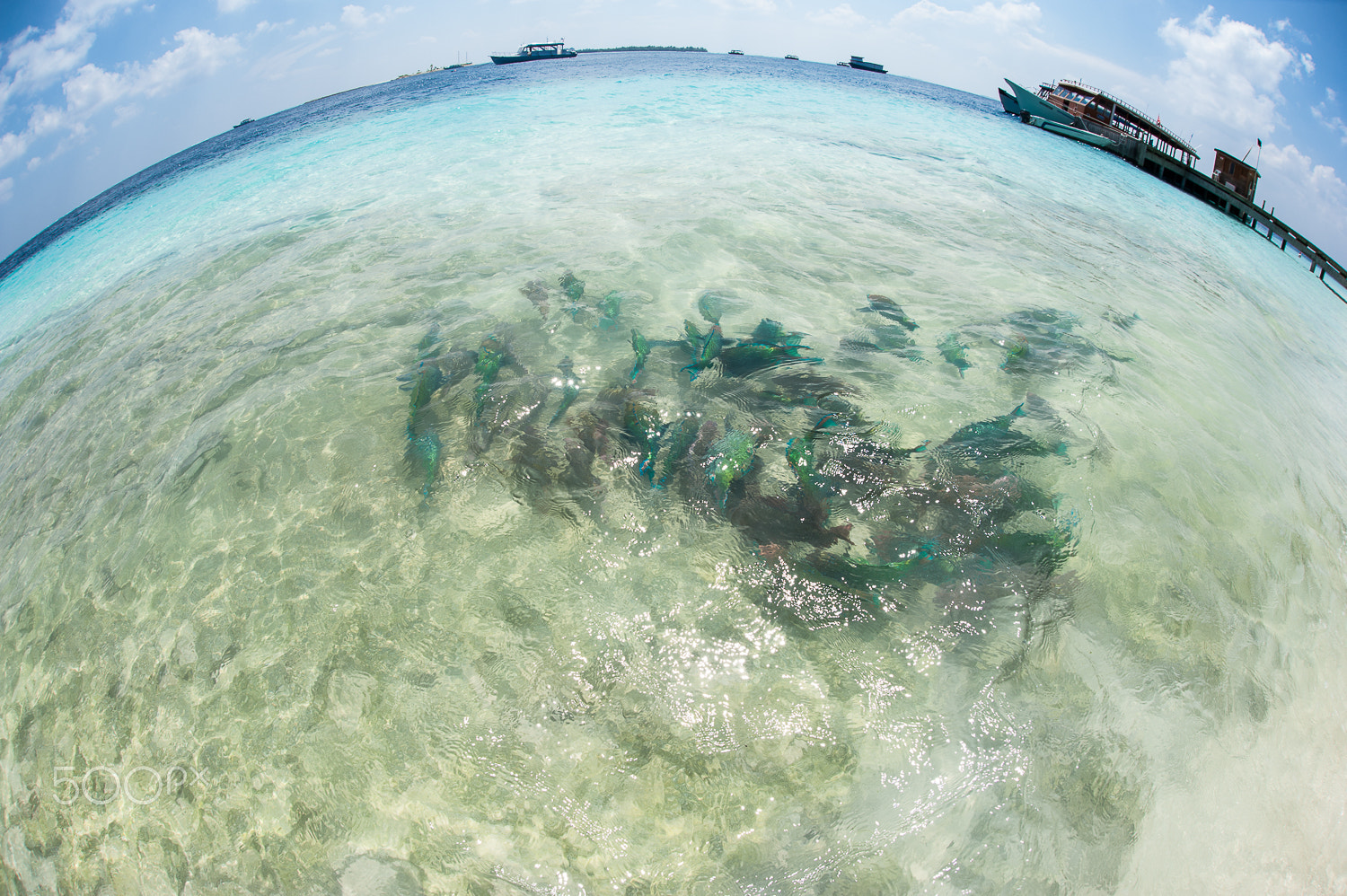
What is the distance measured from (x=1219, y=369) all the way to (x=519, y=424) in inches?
362

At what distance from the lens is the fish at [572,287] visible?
686 centimetres

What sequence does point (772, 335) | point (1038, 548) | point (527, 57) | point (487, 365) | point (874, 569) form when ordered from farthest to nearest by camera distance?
1. point (527, 57)
2. point (772, 335)
3. point (487, 365)
4. point (1038, 548)
5. point (874, 569)

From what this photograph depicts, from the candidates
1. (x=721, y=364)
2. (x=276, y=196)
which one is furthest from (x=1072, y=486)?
(x=276, y=196)

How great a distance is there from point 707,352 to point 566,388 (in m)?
1.57

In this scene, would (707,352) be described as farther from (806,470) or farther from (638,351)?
(806,470)

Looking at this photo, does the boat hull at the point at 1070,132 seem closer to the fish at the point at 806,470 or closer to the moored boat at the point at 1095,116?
the moored boat at the point at 1095,116

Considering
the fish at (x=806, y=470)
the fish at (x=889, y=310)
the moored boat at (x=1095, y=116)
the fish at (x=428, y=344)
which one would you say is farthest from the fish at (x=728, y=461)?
the moored boat at (x=1095, y=116)

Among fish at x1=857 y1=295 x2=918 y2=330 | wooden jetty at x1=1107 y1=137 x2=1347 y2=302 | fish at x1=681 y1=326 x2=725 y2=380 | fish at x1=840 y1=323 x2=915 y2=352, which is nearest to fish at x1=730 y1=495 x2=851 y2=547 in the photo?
fish at x1=681 y1=326 x2=725 y2=380

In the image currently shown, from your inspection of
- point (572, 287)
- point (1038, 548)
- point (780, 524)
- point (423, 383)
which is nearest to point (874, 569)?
point (780, 524)

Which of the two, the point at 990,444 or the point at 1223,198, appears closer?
the point at 990,444

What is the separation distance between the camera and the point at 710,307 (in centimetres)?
670

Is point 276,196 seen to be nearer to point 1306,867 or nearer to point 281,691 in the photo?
point 281,691

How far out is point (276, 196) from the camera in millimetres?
15328

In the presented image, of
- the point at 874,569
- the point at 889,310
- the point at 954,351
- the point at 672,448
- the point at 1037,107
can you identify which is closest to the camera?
the point at 874,569
